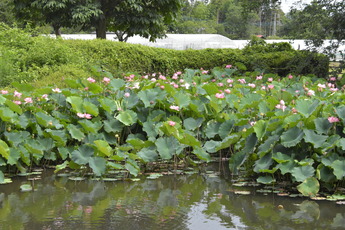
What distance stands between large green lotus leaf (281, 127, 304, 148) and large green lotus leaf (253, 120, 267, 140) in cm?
19

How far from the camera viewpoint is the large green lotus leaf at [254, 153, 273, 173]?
375cm

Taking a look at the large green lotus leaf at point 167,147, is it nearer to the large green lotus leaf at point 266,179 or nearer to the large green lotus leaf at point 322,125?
the large green lotus leaf at point 266,179

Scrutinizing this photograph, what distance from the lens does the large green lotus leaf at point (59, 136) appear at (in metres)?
4.29

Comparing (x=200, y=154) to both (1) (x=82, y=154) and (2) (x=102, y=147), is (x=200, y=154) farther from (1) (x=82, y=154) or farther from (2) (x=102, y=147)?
(1) (x=82, y=154)

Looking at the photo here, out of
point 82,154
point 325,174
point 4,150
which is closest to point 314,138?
point 325,174

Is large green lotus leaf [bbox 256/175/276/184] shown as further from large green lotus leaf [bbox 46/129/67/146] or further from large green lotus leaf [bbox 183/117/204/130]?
large green lotus leaf [bbox 46/129/67/146]

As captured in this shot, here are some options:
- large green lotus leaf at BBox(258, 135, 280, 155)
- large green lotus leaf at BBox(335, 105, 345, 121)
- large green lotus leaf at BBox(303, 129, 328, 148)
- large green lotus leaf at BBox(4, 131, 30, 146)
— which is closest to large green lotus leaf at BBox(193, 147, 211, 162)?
large green lotus leaf at BBox(258, 135, 280, 155)

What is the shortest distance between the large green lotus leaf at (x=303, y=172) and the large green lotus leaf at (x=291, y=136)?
0.22 m

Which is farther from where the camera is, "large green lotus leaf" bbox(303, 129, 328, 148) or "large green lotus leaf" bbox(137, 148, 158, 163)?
"large green lotus leaf" bbox(137, 148, 158, 163)

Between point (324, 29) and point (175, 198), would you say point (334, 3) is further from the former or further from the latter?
point (175, 198)

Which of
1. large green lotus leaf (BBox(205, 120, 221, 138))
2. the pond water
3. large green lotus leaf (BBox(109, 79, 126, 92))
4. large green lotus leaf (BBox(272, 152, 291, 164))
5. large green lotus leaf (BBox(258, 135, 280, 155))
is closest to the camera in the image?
the pond water

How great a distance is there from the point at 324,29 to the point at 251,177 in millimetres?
6996

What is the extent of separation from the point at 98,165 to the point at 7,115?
971 mm

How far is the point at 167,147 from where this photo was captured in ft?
13.7
